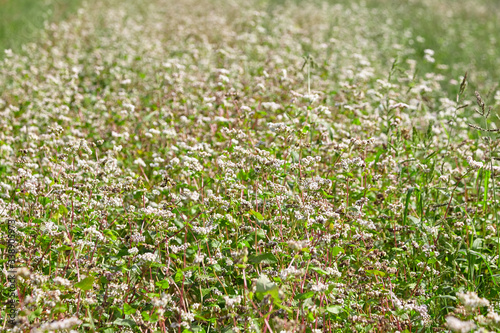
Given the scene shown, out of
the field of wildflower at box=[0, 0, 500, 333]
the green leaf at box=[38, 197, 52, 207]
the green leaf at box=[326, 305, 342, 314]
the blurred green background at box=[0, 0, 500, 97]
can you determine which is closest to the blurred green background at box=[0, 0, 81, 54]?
the blurred green background at box=[0, 0, 500, 97]

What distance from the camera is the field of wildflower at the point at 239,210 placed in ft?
9.48

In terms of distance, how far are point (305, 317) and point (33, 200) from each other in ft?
8.72

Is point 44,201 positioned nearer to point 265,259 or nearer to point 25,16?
point 265,259

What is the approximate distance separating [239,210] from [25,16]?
11.7 meters

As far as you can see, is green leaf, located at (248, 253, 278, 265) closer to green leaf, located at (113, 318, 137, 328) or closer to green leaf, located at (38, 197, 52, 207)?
green leaf, located at (113, 318, 137, 328)

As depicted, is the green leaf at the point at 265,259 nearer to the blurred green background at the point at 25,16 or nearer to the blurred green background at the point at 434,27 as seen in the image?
the blurred green background at the point at 434,27

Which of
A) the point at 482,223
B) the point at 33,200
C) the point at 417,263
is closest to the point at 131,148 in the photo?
the point at 33,200

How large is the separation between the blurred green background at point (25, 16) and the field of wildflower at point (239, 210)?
91.6 inches

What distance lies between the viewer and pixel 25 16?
1261 centimetres

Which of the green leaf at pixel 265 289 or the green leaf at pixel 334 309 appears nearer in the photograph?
the green leaf at pixel 265 289

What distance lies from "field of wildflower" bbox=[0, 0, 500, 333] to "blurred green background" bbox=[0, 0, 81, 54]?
2326 millimetres

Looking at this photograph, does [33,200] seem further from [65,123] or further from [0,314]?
[65,123]

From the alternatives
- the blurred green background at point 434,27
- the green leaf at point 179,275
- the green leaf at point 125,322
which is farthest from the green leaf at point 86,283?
the blurred green background at point 434,27

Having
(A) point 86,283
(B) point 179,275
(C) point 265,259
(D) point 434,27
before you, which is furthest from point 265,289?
(D) point 434,27
